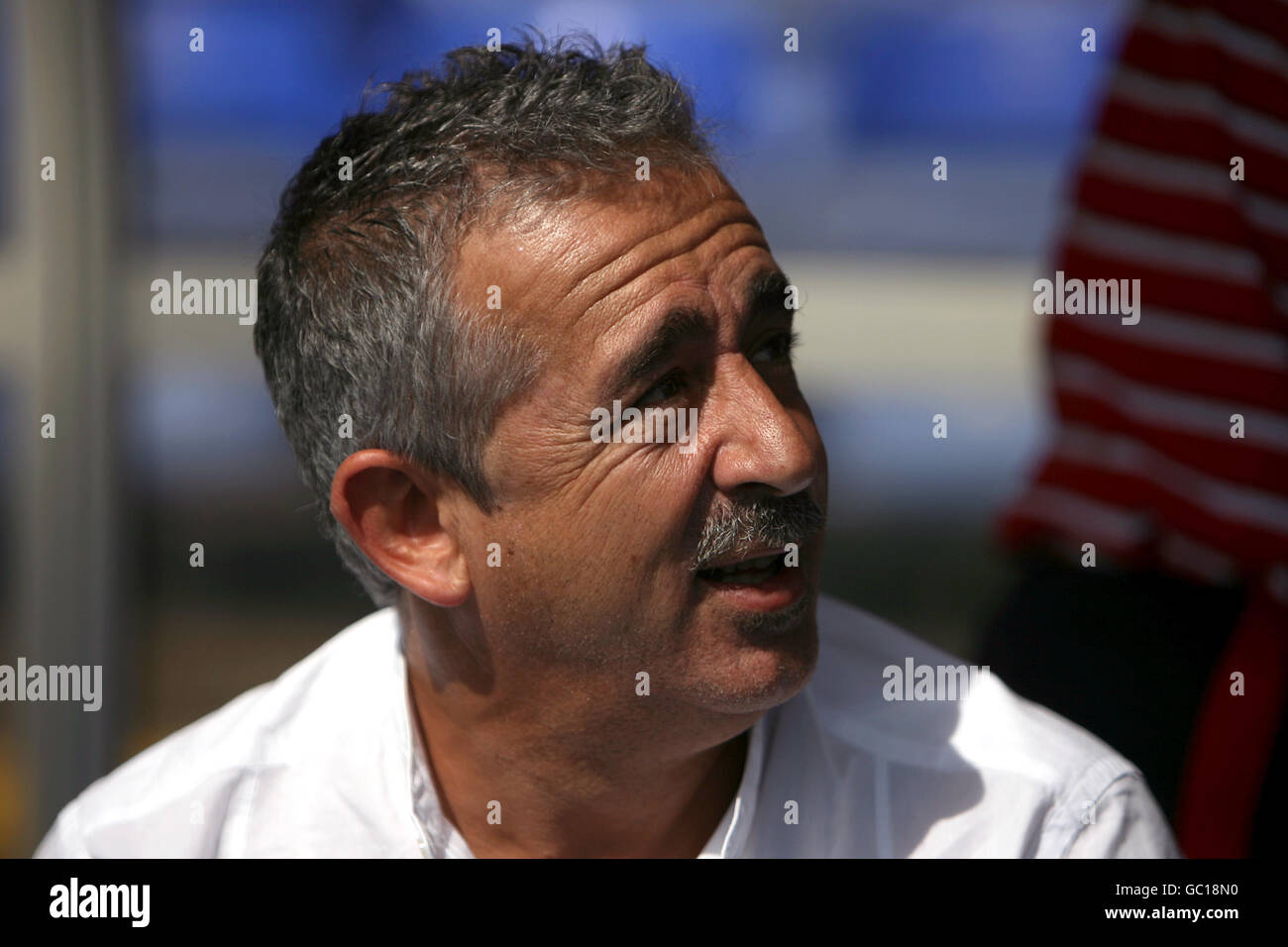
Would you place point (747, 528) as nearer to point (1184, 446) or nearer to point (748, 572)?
point (748, 572)

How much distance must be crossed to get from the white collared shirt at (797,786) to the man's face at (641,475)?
29 centimetres

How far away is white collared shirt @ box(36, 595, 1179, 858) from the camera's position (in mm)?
1771

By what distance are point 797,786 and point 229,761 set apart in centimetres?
91

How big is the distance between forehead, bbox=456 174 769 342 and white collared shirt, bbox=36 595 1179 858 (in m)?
0.70

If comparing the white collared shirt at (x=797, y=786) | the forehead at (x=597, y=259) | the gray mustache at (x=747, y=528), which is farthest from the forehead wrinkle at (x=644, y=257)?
the white collared shirt at (x=797, y=786)

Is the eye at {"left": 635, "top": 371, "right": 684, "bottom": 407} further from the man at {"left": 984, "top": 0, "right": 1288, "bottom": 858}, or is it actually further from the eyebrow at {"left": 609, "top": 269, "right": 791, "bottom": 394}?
the man at {"left": 984, "top": 0, "right": 1288, "bottom": 858}

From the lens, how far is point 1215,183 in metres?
2.17

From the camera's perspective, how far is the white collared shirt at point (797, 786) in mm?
1771

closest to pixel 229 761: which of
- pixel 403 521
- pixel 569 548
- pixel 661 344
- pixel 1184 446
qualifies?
pixel 403 521

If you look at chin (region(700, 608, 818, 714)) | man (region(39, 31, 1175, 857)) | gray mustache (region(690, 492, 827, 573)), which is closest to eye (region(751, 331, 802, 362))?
man (region(39, 31, 1175, 857))

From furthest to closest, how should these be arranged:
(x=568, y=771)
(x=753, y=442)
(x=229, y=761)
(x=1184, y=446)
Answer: (x=1184, y=446) < (x=229, y=761) < (x=568, y=771) < (x=753, y=442)

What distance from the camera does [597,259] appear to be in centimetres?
163
